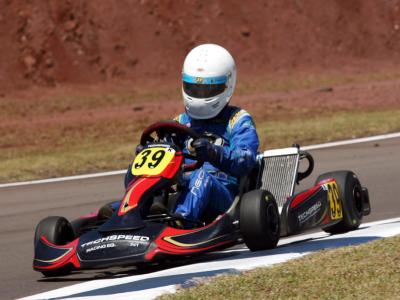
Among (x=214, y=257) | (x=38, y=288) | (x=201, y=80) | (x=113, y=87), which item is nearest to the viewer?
(x=38, y=288)

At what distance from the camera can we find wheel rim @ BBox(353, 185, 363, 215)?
7707mm

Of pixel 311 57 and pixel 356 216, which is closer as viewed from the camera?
pixel 356 216

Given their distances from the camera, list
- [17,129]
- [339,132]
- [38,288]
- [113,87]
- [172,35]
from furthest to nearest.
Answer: [172,35] → [113,87] → [17,129] → [339,132] → [38,288]

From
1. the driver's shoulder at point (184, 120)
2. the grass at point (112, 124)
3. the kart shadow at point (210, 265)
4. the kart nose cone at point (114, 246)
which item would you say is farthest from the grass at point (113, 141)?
the kart nose cone at point (114, 246)

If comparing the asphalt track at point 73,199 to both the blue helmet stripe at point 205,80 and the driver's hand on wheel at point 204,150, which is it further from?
the blue helmet stripe at point 205,80

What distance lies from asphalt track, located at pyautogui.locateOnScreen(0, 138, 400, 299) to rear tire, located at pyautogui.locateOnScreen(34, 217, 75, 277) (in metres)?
0.09

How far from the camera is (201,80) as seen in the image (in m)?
7.29

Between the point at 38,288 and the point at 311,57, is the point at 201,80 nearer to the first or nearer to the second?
the point at 38,288

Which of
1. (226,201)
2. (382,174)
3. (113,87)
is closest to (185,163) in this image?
(226,201)

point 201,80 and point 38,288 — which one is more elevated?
point 201,80

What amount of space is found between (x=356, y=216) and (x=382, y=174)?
10.2 ft

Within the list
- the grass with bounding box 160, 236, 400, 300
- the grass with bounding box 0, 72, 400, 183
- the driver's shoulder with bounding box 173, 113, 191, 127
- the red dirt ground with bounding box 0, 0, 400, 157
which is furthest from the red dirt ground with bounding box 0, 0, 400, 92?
the grass with bounding box 160, 236, 400, 300

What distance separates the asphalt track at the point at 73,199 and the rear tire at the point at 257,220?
863 millimetres

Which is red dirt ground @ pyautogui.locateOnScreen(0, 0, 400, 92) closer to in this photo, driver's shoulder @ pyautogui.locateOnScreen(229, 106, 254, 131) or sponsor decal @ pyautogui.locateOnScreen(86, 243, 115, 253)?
driver's shoulder @ pyautogui.locateOnScreen(229, 106, 254, 131)
